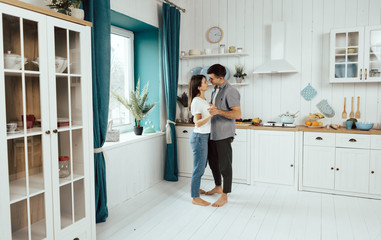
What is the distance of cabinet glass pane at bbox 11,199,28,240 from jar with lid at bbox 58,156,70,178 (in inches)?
12.4

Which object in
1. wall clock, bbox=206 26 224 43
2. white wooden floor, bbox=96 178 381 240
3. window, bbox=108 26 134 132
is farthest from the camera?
wall clock, bbox=206 26 224 43

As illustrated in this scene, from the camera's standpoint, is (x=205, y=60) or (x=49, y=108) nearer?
(x=49, y=108)

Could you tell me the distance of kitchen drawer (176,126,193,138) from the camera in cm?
449

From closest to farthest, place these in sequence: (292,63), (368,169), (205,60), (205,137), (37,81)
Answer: (37,81) → (205,137) → (368,169) → (292,63) → (205,60)

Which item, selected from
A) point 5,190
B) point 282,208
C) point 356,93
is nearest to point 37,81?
point 5,190

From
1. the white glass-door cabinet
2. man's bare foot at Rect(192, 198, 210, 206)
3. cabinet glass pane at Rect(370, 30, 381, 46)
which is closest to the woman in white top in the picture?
man's bare foot at Rect(192, 198, 210, 206)

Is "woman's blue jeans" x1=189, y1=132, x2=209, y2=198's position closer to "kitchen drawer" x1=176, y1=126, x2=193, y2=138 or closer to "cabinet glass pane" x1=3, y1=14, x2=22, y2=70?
"kitchen drawer" x1=176, y1=126, x2=193, y2=138

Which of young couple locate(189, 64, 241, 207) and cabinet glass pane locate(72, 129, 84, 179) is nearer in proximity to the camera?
cabinet glass pane locate(72, 129, 84, 179)

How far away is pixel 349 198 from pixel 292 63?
1910mm

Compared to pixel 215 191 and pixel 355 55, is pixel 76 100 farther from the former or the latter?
pixel 355 55

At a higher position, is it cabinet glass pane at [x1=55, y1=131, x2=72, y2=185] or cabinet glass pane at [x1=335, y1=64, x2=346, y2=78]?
cabinet glass pane at [x1=335, y1=64, x2=346, y2=78]

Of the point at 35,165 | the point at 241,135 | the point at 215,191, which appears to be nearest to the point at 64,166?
the point at 35,165

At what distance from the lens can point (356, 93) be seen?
13.3 ft

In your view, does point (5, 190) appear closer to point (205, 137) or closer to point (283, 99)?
point (205, 137)
